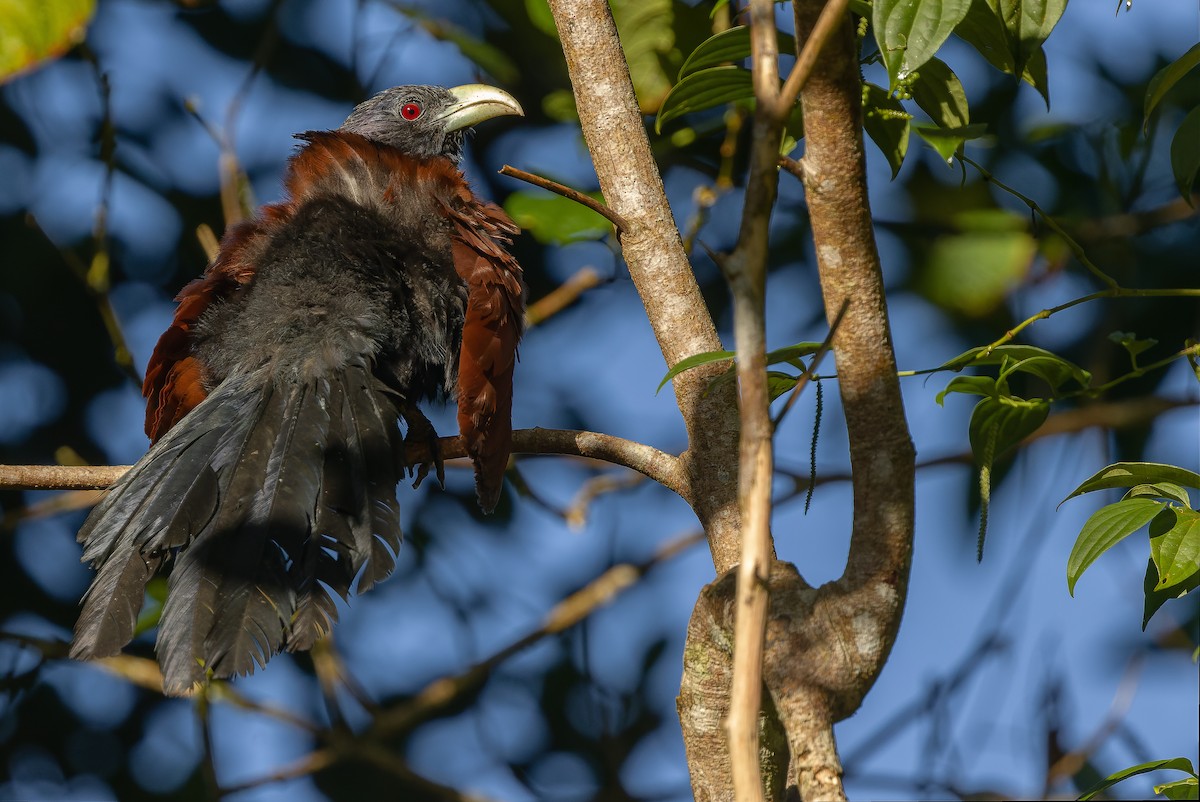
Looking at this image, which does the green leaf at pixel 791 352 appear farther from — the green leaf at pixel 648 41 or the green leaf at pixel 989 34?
the green leaf at pixel 648 41

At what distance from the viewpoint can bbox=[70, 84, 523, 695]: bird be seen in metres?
1.85

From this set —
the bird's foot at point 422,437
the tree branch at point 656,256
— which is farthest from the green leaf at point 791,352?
the bird's foot at point 422,437

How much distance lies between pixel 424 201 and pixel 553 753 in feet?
8.35

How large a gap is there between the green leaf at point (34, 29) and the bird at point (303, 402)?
103 cm

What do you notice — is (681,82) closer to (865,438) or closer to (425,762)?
(865,438)

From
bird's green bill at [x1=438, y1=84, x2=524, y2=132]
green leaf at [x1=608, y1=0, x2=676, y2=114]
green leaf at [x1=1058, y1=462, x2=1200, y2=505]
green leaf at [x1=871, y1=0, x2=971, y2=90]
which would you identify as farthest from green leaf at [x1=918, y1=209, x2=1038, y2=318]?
green leaf at [x1=871, y1=0, x2=971, y2=90]

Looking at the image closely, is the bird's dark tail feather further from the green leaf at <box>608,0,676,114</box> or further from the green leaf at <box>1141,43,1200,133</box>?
the green leaf at <box>608,0,676,114</box>

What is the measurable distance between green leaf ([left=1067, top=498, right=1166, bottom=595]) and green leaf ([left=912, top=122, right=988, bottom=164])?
0.51 meters

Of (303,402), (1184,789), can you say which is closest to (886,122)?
(1184,789)

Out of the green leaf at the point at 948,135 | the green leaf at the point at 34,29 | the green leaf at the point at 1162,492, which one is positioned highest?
the green leaf at the point at 34,29

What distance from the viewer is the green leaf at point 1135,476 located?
5.06 ft

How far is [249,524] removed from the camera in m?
1.96

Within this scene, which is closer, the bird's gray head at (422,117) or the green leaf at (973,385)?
the green leaf at (973,385)

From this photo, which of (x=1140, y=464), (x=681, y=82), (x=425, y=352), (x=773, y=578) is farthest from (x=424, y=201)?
(x=1140, y=464)
